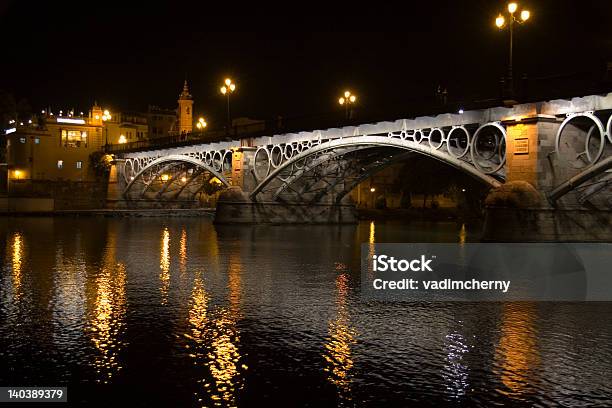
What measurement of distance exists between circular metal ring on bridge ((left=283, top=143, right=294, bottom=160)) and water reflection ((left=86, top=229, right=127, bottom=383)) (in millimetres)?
33206

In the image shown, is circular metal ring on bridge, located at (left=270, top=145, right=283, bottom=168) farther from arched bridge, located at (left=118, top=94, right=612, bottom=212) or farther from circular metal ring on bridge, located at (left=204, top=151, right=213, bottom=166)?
circular metal ring on bridge, located at (left=204, top=151, right=213, bottom=166)

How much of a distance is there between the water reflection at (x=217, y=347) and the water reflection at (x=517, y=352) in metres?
3.25

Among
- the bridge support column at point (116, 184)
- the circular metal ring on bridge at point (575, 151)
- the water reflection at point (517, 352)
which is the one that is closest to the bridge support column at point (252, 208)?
the circular metal ring on bridge at point (575, 151)

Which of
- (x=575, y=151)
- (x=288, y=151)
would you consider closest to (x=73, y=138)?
(x=288, y=151)

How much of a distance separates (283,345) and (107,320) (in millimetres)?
3667

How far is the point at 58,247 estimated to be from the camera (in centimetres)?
2997

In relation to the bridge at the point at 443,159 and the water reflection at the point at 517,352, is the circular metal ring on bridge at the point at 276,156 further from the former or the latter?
the water reflection at the point at 517,352

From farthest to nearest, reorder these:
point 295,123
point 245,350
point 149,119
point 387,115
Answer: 1. point 149,119
2. point 295,123
3. point 387,115
4. point 245,350

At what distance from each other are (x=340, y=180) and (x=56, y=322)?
44.9 metres

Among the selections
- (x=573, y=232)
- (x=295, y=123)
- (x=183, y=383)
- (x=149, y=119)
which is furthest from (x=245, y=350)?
(x=149, y=119)

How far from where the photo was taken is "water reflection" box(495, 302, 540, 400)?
8.74 metres

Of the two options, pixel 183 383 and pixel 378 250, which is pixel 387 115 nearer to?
pixel 378 250

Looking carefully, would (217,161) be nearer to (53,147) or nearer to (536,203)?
(536,203)

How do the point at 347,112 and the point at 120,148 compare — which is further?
the point at 120,148
